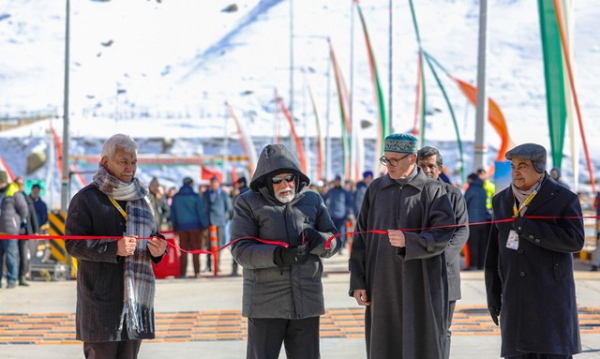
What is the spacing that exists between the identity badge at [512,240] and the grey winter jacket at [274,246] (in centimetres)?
106

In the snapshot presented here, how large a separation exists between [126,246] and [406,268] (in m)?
1.59

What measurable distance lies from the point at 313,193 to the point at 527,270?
1.36 metres

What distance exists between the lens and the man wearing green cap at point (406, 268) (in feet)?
19.4

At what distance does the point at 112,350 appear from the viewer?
588 centimetres

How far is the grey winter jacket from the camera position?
238 inches

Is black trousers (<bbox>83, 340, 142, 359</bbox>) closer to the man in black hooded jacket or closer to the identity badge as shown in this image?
the man in black hooded jacket

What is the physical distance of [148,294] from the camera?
6.01m

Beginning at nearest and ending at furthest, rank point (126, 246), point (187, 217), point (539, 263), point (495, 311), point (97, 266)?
1. point (126, 246)
2. point (97, 266)
3. point (539, 263)
4. point (495, 311)
5. point (187, 217)

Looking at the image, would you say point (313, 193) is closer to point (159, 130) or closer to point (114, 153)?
point (114, 153)

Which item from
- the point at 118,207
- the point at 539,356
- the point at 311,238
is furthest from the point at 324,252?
the point at 539,356

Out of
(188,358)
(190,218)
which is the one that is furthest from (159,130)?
(188,358)

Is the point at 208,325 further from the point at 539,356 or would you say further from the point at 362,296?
the point at 539,356

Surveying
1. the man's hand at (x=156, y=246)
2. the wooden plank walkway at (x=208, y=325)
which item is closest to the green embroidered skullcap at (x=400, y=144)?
the man's hand at (x=156, y=246)

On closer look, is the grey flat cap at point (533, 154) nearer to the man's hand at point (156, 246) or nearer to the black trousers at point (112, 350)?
the man's hand at point (156, 246)
